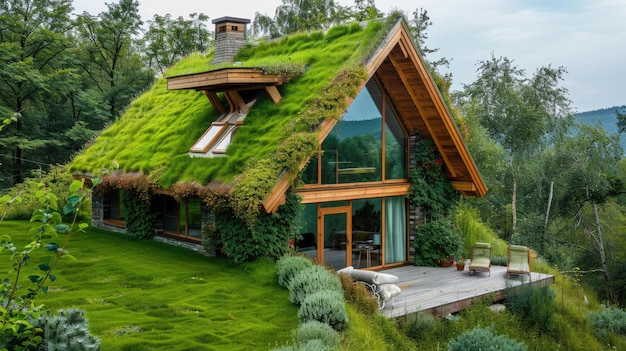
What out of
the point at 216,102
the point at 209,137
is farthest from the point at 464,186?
the point at 216,102

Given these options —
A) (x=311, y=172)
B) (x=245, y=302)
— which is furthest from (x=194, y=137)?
(x=245, y=302)

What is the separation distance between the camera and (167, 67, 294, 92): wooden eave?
12469 mm

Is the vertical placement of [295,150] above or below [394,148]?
below

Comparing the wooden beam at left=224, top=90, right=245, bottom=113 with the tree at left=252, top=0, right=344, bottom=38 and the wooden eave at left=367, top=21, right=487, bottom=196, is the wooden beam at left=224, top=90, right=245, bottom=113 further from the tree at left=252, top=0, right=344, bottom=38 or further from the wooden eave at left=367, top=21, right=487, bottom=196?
the tree at left=252, top=0, right=344, bottom=38

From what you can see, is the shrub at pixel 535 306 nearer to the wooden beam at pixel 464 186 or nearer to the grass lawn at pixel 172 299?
the wooden beam at pixel 464 186

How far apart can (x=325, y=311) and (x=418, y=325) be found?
→ 253 centimetres

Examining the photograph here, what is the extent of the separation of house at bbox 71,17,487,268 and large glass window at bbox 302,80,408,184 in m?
0.03

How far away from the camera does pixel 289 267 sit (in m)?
10.5

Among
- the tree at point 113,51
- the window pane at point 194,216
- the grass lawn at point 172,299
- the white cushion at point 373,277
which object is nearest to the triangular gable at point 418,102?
the white cushion at point 373,277

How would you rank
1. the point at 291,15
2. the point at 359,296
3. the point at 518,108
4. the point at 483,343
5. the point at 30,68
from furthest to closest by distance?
1. the point at 291,15
2. the point at 518,108
3. the point at 30,68
4. the point at 359,296
5. the point at 483,343

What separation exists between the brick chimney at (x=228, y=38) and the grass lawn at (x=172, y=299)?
641cm

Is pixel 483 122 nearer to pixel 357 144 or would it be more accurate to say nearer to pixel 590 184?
pixel 590 184

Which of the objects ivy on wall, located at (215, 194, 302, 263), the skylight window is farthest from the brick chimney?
ivy on wall, located at (215, 194, 302, 263)

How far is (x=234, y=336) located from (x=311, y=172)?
5210 millimetres
